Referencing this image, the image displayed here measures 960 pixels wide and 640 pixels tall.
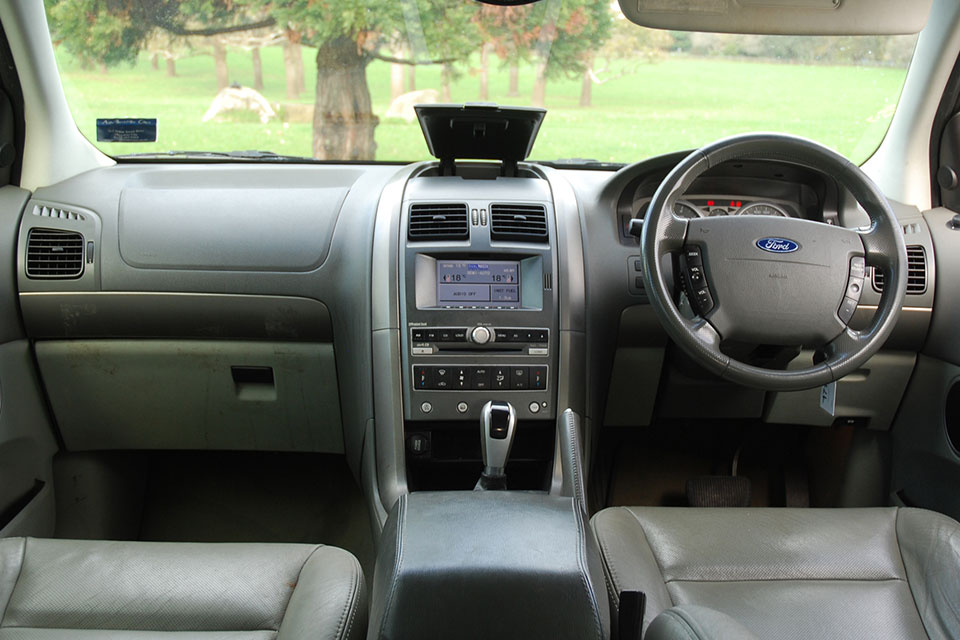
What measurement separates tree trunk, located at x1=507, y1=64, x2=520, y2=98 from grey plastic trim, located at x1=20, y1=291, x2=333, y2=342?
951mm

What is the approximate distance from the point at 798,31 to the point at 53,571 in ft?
7.11

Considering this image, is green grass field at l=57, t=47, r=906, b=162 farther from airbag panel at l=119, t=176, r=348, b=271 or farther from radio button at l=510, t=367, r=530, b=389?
radio button at l=510, t=367, r=530, b=389

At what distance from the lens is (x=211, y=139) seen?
2.64m

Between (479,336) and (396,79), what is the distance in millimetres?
Result: 1046

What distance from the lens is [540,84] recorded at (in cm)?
254

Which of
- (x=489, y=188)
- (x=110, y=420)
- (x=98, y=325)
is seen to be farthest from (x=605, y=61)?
(x=110, y=420)

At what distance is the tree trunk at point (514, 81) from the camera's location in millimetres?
2488

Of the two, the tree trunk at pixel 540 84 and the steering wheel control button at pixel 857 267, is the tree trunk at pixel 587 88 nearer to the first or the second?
the tree trunk at pixel 540 84

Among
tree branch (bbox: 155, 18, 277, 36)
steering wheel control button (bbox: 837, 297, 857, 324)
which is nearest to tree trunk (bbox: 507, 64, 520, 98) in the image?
tree branch (bbox: 155, 18, 277, 36)

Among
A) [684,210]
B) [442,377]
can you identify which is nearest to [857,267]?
[684,210]

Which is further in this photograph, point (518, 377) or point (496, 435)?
point (518, 377)

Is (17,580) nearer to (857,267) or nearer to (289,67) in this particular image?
(289,67)

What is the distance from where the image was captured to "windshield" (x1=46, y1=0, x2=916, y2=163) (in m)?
2.48

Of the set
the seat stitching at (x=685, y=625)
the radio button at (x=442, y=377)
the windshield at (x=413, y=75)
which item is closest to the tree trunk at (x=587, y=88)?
the windshield at (x=413, y=75)
